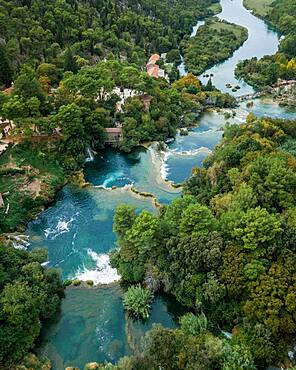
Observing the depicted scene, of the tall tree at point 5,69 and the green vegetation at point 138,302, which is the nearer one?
the green vegetation at point 138,302

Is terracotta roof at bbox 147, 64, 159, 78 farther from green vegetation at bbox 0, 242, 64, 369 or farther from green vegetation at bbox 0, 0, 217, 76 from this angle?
green vegetation at bbox 0, 242, 64, 369

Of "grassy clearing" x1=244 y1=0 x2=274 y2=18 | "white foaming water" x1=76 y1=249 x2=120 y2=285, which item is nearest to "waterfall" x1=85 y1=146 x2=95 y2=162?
"white foaming water" x1=76 y1=249 x2=120 y2=285

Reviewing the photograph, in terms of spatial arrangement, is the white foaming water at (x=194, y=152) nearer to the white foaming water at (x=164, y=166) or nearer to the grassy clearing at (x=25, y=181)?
the white foaming water at (x=164, y=166)

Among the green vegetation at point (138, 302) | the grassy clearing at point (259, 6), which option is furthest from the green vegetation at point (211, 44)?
the green vegetation at point (138, 302)

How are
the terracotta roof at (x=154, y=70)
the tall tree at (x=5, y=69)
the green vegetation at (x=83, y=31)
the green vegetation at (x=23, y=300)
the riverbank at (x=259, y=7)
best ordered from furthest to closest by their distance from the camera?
the riverbank at (x=259, y=7), the terracotta roof at (x=154, y=70), the green vegetation at (x=83, y=31), the tall tree at (x=5, y=69), the green vegetation at (x=23, y=300)

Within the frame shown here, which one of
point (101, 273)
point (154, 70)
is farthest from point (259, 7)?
point (101, 273)

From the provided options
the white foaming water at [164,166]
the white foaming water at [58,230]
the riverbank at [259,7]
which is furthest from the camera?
the riverbank at [259,7]
